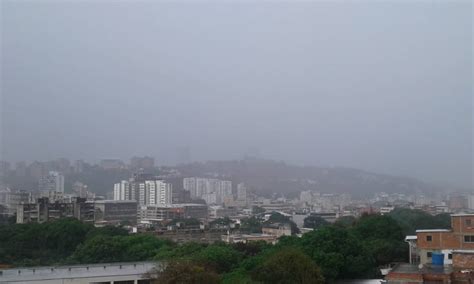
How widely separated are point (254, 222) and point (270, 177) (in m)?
41.8

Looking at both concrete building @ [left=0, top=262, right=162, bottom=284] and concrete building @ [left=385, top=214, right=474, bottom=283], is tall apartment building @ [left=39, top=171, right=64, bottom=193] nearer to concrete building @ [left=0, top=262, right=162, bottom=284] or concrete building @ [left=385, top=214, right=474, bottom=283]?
concrete building @ [left=0, top=262, right=162, bottom=284]

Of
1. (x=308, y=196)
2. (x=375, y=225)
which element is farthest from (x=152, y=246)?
(x=308, y=196)

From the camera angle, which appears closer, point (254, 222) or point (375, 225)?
point (375, 225)

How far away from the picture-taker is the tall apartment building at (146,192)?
49.5m

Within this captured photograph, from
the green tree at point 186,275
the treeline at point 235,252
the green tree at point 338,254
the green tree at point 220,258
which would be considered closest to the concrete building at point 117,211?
the treeline at point 235,252

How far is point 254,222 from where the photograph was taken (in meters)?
31.2

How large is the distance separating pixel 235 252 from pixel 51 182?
43.0 m

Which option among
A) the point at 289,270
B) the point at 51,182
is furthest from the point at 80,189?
the point at 289,270

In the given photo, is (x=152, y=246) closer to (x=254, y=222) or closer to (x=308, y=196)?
(x=254, y=222)

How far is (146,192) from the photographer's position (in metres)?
50.2

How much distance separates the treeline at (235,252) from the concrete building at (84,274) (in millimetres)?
584

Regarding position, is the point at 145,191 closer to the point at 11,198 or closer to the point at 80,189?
the point at 80,189

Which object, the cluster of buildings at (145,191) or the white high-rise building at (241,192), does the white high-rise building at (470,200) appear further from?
the cluster of buildings at (145,191)

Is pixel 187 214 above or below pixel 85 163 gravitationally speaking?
below
